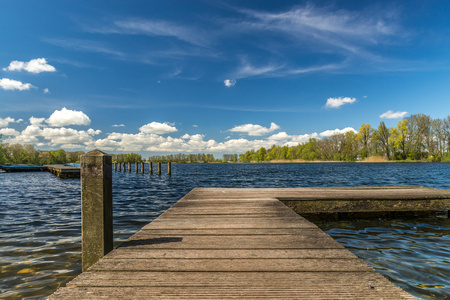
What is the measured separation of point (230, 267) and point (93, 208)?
166 centimetres

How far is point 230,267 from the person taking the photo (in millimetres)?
2203

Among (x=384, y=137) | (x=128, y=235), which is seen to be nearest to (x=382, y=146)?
(x=384, y=137)

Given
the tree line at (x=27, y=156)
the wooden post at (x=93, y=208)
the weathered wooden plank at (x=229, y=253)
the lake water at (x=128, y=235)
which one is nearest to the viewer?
the weathered wooden plank at (x=229, y=253)

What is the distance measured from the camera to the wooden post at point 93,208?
272 centimetres

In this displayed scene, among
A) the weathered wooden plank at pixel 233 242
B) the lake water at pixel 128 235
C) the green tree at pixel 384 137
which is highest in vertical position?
the green tree at pixel 384 137

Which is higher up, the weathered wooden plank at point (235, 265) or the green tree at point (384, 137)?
the green tree at point (384, 137)

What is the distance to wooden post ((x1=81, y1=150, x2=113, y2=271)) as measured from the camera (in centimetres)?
272

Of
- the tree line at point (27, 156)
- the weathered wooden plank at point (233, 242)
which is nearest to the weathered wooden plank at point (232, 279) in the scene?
the weathered wooden plank at point (233, 242)

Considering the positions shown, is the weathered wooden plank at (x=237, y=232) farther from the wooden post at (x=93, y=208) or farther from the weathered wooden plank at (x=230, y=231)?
the wooden post at (x=93, y=208)

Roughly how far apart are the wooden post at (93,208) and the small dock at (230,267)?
27 centimetres

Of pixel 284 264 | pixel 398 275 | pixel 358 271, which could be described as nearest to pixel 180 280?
pixel 284 264

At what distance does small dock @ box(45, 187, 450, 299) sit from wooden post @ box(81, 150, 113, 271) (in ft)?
0.87

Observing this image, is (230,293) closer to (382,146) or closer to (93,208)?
(93,208)

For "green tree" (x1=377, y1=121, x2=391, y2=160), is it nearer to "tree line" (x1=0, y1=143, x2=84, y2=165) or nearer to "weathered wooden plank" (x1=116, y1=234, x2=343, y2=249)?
"weathered wooden plank" (x1=116, y1=234, x2=343, y2=249)
